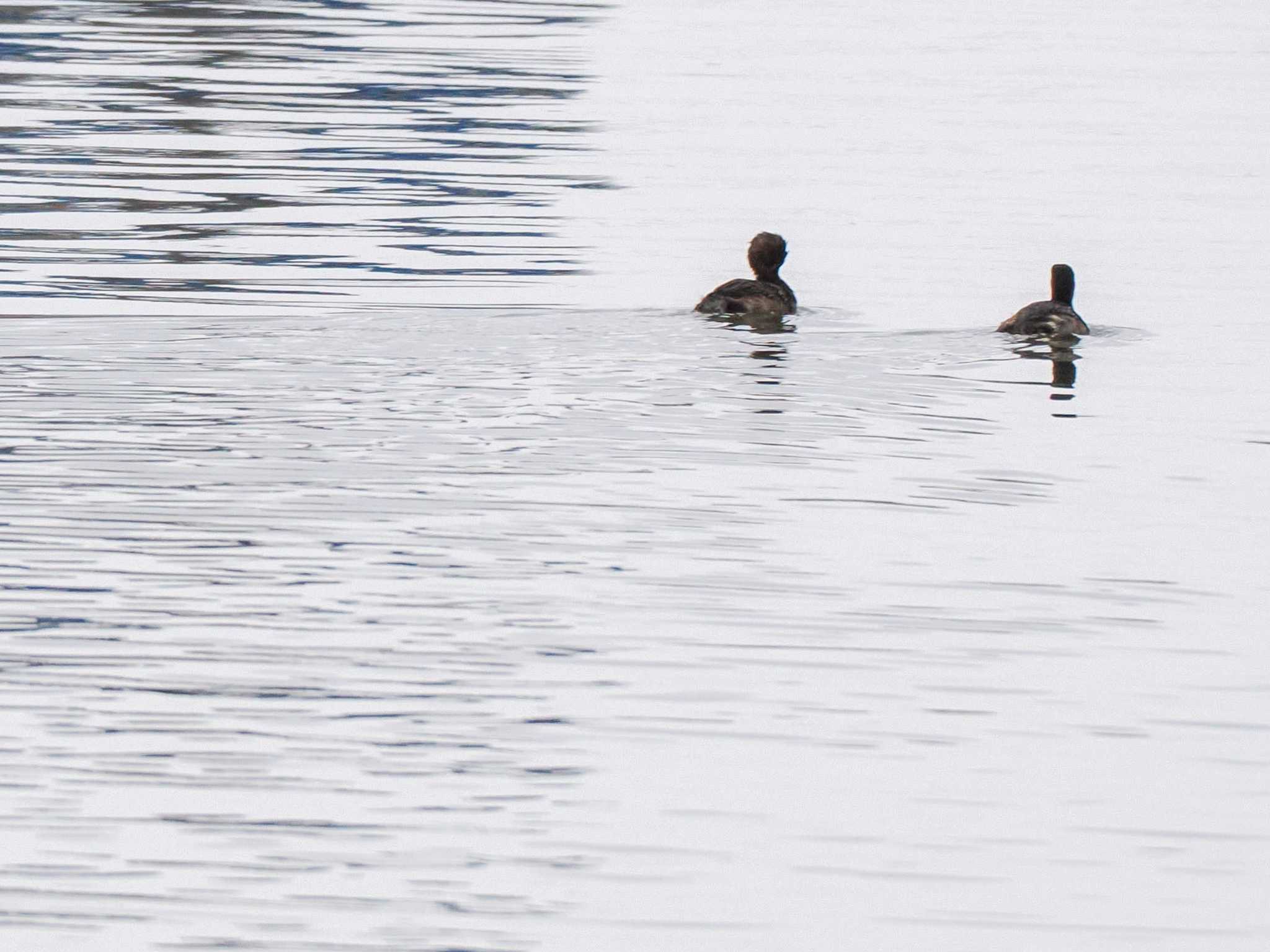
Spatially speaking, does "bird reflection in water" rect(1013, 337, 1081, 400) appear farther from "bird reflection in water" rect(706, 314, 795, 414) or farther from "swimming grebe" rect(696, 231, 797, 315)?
"swimming grebe" rect(696, 231, 797, 315)

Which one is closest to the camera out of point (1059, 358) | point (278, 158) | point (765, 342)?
point (765, 342)

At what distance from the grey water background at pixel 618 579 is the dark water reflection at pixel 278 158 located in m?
0.11

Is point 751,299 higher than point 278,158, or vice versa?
point 278,158

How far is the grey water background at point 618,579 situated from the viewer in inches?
266


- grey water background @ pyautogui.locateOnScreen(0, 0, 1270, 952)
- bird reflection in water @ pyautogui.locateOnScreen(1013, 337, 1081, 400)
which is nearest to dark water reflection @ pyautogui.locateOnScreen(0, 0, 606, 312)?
grey water background @ pyautogui.locateOnScreen(0, 0, 1270, 952)

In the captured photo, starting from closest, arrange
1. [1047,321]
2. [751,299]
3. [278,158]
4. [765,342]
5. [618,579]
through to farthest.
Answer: [618,579] → [765,342] → [1047,321] → [751,299] → [278,158]

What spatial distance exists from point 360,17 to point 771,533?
31.6m

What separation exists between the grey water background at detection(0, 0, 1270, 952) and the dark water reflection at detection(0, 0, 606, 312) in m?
0.11

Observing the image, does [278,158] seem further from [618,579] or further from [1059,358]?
[618,579]

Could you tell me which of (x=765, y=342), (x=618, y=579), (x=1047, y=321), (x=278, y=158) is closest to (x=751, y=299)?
(x=765, y=342)

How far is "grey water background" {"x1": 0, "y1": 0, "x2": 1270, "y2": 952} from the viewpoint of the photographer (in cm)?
676

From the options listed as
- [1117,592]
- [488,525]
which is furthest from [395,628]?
[1117,592]

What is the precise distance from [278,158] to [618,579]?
1476 centimetres

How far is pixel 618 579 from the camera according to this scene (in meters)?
9.18
